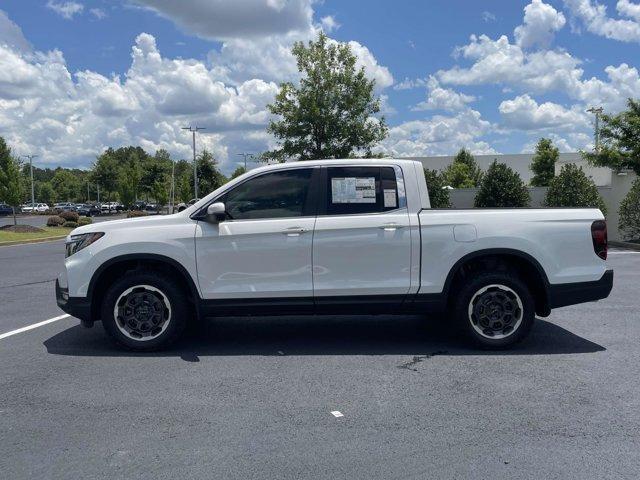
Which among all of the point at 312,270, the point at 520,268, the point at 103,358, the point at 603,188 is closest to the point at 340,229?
the point at 312,270

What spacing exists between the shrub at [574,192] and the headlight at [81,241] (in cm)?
1812

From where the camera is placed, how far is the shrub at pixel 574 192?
20.6 m

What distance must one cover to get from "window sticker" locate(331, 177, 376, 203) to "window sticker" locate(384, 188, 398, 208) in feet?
0.39

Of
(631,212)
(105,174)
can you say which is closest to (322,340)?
(631,212)

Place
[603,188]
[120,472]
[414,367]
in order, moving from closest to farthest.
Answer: [120,472] < [414,367] < [603,188]

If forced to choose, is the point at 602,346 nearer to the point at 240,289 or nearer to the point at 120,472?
the point at 240,289

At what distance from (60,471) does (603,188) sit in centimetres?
2247

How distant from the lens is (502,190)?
23141mm

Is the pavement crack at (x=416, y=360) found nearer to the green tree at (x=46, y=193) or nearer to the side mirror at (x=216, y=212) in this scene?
the side mirror at (x=216, y=212)

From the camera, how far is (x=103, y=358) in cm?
574

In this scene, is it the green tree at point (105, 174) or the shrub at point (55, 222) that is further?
the green tree at point (105, 174)

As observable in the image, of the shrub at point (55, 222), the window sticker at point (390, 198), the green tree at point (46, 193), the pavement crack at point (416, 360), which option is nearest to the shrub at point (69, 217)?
the shrub at point (55, 222)

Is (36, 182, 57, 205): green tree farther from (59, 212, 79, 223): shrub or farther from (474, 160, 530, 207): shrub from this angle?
(474, 160, 530, 207): shrub

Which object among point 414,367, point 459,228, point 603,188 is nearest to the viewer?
point 414,367
